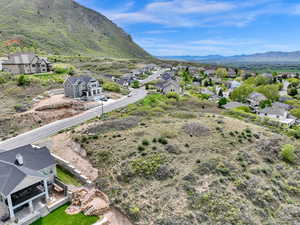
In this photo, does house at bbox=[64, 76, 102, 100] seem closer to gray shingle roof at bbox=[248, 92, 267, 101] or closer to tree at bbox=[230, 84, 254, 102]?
tree at bbox=[230, 84, 254, 102]

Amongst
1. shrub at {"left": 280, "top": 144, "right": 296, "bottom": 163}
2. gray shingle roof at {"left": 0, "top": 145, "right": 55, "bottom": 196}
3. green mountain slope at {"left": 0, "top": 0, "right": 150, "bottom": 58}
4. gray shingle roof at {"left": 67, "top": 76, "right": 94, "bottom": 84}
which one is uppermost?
green mountain slope at {"left": 0, "top": 0, "right": 150, "bottom": 58}

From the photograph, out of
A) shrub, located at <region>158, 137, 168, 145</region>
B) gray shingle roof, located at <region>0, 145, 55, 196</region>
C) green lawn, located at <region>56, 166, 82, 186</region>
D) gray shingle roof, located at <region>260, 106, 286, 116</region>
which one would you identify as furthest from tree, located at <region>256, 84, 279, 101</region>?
gray shingle roof, located at <region>0, 145, 55, 196</region>

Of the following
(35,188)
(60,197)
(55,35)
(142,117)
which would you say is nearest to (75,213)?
(60,197)

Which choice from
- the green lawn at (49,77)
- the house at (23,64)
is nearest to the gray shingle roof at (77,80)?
the green lawn at (49,77)

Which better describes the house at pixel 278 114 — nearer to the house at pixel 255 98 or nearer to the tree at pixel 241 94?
the house at pixel 255 98

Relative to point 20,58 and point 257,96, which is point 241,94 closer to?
point 257,96

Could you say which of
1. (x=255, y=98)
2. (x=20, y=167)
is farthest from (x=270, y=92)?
(x=20, y=167)
